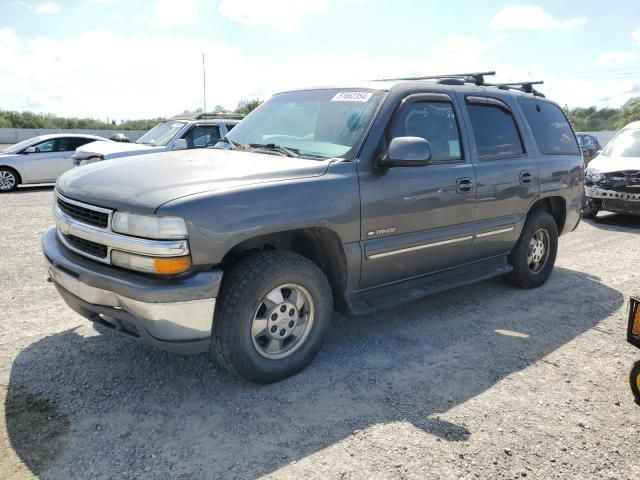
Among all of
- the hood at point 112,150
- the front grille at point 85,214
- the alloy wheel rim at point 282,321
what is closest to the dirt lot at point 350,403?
the alloy wheel rim at point 282,321

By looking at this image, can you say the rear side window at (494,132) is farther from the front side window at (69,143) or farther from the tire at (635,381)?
the front side window at (69,143)

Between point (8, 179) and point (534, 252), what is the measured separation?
40.2ft

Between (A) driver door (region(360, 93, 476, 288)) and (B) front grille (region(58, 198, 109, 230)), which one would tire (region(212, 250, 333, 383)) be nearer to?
(A) driver door (region(360, 93, 476, 288))

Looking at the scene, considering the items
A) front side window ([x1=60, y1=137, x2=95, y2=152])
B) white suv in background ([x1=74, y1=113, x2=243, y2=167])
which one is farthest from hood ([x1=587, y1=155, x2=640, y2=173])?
front side window ([x1=60, y1=137, x2=95, y2=152])

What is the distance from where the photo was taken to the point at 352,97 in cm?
405

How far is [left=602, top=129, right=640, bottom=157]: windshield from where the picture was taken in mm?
9430

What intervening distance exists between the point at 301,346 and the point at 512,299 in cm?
262

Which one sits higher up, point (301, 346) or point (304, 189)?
point (304, 189)

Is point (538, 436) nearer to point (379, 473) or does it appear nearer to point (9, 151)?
point (379, 473)

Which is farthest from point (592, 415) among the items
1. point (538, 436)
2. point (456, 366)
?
point (456, 366)

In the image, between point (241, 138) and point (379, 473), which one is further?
point (241, 138)

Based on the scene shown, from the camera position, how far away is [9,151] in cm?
1322

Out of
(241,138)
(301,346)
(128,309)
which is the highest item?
(241,138)

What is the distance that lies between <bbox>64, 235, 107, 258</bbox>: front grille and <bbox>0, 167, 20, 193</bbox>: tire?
11101 millimetres
